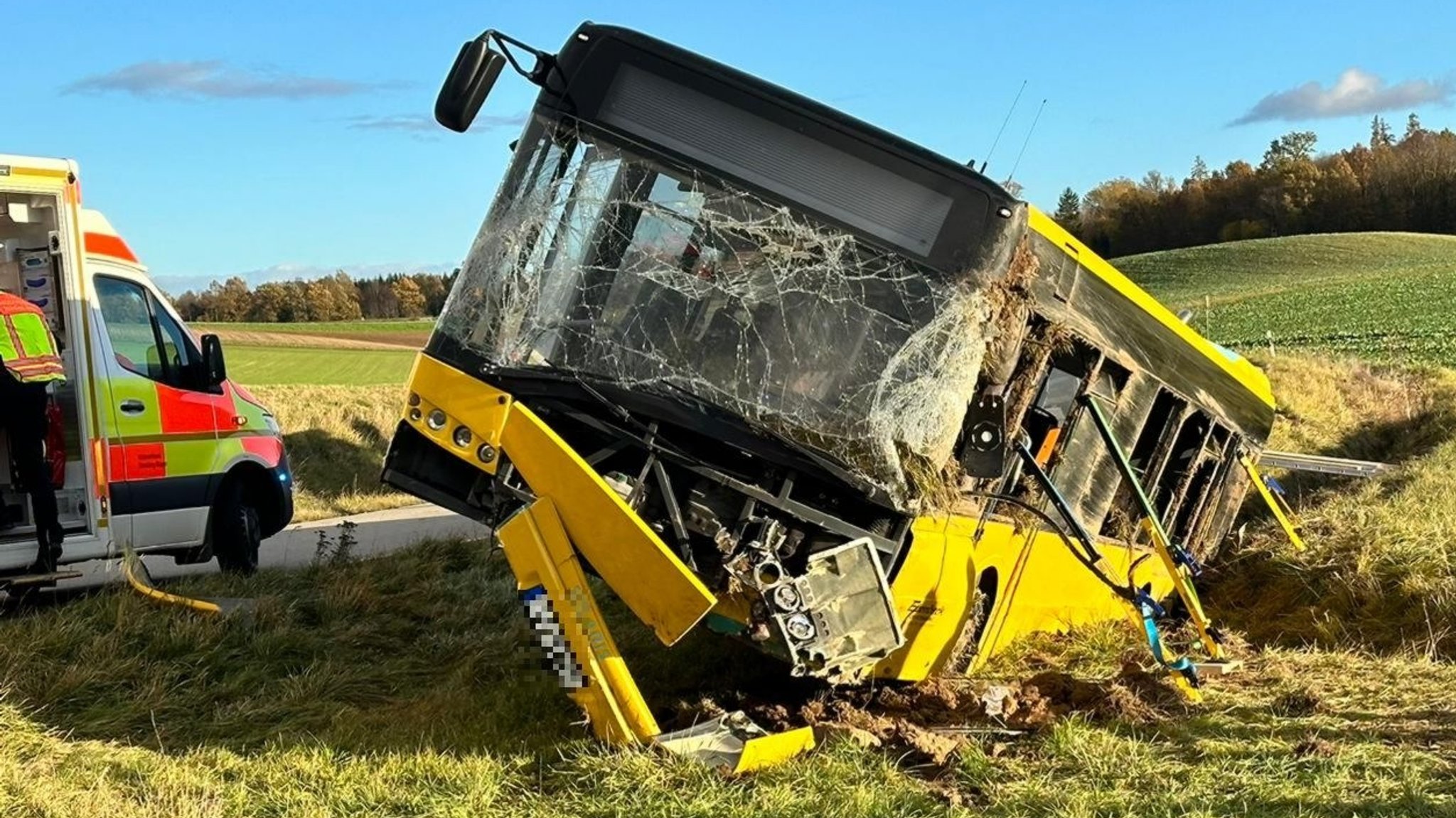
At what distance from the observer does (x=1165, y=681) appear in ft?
20.0

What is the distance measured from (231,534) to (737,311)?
593cm

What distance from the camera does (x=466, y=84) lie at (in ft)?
16.4

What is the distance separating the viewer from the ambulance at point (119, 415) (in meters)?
8.02

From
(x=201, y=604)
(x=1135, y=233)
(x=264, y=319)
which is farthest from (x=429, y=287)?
(x=201, y=604)

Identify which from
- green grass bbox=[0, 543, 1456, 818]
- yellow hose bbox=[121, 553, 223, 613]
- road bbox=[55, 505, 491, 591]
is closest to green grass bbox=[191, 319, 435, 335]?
road bbox=[55, 505, 491, 591]

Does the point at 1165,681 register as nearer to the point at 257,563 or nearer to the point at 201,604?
the point at 201,604

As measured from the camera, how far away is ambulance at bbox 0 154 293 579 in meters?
8.02

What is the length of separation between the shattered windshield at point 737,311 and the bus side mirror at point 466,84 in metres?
0.30

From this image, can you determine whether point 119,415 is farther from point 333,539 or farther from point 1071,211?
point 1071,211

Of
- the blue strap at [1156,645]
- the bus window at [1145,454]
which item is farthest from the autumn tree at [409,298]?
the blue strap at [1156,645]

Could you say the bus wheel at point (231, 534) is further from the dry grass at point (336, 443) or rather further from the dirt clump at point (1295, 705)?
the dirt clump at point (1295, 705)

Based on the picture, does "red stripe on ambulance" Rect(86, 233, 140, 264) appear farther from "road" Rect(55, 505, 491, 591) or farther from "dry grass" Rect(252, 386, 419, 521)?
"dry grass" Rect(252, 386, 419, 521)

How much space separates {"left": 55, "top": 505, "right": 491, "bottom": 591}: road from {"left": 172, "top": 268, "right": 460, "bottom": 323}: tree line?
4077cm

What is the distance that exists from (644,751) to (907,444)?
1.57m
